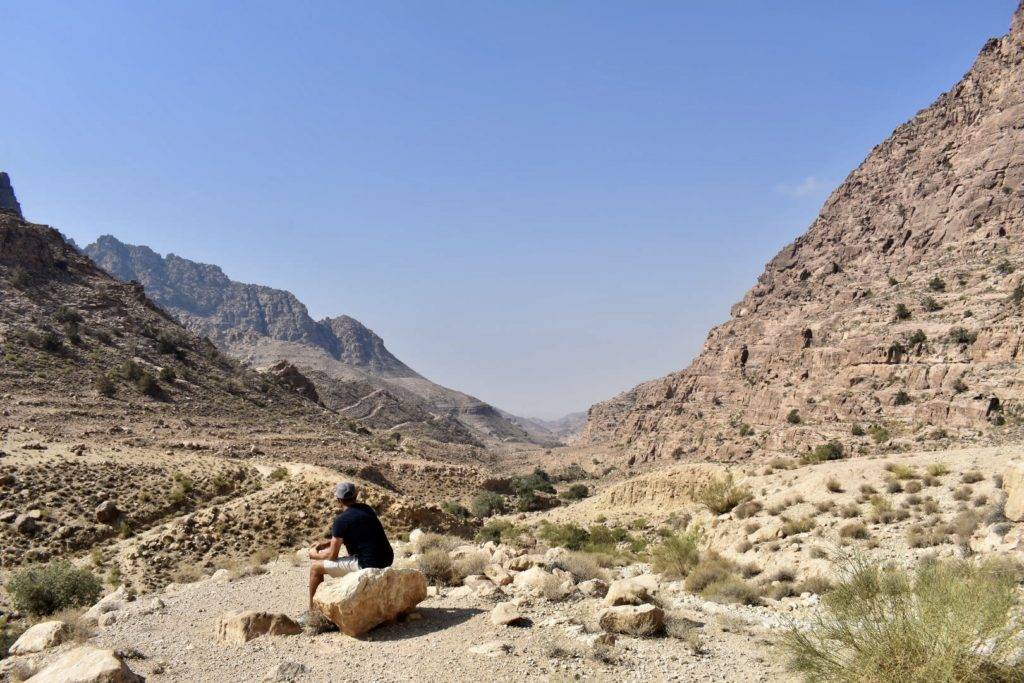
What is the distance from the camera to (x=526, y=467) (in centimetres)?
6269

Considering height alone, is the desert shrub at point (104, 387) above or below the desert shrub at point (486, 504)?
above

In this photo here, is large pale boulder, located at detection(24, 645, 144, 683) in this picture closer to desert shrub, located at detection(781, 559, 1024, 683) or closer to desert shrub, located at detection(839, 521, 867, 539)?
desert shrub, located at detection(781, 559, 1024, 683)

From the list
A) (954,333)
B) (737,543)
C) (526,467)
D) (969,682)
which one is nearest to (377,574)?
(969,682)

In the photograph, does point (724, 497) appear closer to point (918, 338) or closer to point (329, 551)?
point (329, 551)

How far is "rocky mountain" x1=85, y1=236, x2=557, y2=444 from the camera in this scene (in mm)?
141000

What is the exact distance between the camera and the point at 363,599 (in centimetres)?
766

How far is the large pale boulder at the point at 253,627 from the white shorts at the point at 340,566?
32.1 inches

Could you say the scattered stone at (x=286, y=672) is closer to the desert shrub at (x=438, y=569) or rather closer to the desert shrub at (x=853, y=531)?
the desert shrub at (x=438, y=569)

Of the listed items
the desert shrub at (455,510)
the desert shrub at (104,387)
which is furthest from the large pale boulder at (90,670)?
the desert shrub at (104,387)

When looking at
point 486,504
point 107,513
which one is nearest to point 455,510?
point 486,504

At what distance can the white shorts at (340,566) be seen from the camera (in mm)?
8164

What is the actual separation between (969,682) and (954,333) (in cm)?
4367

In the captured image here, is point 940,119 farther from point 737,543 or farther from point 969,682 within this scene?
point 969,682

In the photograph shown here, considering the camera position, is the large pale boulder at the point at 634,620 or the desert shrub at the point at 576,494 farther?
the desert shrub at the point at 576,494
